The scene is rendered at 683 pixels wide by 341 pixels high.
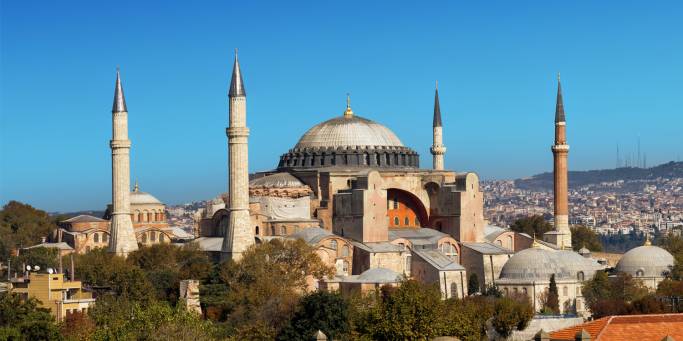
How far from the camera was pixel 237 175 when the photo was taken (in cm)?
4591

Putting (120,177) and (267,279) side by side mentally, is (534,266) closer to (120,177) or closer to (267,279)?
(267,279)

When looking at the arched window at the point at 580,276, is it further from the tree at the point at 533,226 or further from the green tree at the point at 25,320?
the green tree at the point at 25,320

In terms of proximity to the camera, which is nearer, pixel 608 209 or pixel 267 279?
pixel 267 279

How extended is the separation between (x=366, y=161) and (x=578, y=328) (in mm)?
22314

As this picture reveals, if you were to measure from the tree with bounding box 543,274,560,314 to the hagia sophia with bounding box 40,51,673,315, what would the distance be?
0.60 meters

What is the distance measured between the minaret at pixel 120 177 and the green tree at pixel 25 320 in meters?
9.72

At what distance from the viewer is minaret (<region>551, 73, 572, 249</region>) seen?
189 feet

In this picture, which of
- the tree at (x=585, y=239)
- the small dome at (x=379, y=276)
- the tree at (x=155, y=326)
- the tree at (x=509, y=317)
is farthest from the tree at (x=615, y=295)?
the tree at (x=585, y=239)

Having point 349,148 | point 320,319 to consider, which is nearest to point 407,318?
point 320,319

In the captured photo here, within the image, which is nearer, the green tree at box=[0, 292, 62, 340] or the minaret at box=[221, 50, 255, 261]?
the green tree at box=[0, 292, 62, 340]

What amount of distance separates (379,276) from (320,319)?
8.59 meters

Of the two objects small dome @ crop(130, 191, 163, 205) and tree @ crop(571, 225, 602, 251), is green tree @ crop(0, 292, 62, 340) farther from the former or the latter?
tree @ crop(571, 225, 602, 251)

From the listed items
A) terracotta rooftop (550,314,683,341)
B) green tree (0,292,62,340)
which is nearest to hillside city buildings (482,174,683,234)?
green tree (0,292,62,340)

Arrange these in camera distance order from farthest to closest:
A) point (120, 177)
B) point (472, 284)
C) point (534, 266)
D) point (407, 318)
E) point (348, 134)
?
point (348, 134) → point (120, 177) → point (472, 284) → point (534, 266) → point (407, 318)
